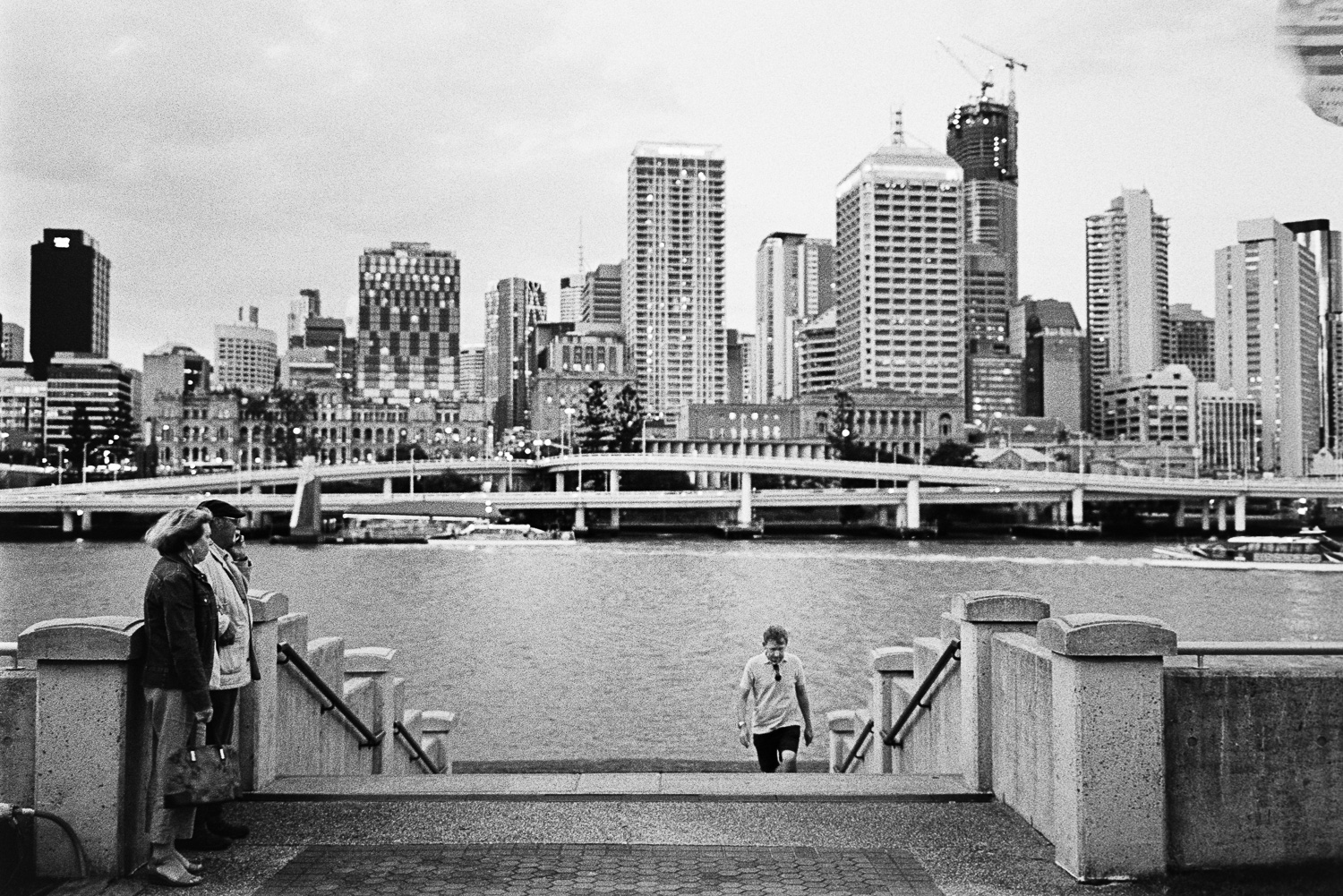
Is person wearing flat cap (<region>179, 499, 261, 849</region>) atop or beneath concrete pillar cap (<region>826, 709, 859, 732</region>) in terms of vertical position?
atop

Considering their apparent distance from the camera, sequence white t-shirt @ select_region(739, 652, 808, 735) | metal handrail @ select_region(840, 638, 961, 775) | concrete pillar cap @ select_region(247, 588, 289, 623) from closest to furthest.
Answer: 1. concrete pillar cap @ select_region(247, 588, 289, 623)
2. metal handrail @ select_region(840, 638, 961, 775)
3. white t-shirt @ select_region(739, 652, 808, 735)

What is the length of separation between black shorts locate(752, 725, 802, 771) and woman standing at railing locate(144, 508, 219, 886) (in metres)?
6.35

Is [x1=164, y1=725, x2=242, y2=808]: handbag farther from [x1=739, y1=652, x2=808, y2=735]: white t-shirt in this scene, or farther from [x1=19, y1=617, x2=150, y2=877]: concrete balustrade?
[x1=739, y1=652, x2=808, y2=735]: white t-shirt

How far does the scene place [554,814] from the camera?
9117 mm

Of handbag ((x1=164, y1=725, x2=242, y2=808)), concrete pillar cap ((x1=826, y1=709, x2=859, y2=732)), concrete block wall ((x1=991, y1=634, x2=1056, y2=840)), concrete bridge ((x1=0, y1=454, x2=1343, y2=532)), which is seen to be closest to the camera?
handbag ((x1=164, y1=725, x2=242, y2=808))

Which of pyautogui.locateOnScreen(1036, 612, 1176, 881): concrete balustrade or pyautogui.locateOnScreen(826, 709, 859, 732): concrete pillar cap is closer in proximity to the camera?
pyautogui.locateOnScreen(1036, 612, 1176, 881): concrete balustrade

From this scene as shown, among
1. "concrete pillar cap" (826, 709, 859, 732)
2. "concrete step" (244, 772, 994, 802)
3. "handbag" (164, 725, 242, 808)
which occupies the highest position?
"handbag" (164, 725, 242, 808)

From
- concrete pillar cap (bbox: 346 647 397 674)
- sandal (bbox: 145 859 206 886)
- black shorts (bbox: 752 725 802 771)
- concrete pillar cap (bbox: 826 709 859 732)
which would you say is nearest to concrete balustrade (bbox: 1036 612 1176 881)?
black shorts (bbox: 752 725 802 771)

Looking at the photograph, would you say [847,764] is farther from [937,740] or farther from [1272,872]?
[1272,872]

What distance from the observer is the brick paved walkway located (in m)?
7.49

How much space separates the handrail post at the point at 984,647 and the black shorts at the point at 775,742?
128 inches

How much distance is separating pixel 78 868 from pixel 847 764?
9.91m

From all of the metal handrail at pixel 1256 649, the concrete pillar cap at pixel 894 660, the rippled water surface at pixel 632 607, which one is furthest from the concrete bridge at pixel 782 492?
the metal handrail at pixel 1256 649

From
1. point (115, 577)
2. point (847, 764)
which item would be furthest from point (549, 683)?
point (115, 577)
